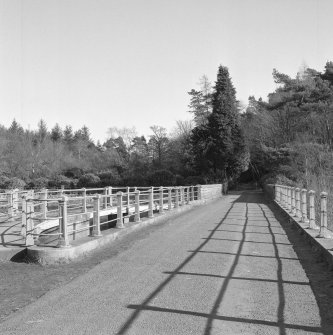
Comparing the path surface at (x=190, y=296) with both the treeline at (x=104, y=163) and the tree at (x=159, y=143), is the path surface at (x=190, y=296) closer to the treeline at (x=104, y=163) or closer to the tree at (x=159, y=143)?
the treeline at (x=104, y=163)

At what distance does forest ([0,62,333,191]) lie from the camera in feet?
133

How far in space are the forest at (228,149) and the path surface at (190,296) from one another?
56.0 ft

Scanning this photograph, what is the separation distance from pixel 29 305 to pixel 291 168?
1449 inches

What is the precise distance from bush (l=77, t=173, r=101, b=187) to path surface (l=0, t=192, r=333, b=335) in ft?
162

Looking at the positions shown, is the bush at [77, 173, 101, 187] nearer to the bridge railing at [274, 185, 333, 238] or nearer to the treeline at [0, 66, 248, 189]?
the treeline at [0, 66, 248, 189]

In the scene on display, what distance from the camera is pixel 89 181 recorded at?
2309 inches

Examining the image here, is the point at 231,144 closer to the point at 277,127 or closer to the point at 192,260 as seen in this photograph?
the point at 277,127

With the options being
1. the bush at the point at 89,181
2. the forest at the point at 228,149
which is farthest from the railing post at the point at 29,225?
the bush at the point at 89,181

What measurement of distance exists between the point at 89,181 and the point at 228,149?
756 inches

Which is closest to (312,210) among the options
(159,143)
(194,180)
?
(194,180)

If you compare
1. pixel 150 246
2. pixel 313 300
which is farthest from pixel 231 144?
pixel 313 300

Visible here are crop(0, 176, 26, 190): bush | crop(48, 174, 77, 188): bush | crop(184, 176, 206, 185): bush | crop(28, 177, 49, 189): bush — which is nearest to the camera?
crop(0, 176, 26, 190): bush

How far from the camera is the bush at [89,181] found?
192 feet

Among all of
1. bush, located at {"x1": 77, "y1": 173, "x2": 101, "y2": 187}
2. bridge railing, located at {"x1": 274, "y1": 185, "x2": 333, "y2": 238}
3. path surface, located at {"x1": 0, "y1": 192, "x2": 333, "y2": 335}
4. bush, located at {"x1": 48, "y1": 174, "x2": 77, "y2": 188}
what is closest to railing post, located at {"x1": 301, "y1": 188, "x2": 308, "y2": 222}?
bridge railing, located at {"x1": 274, "y1": 185, "x2": 333, "y2": 238}
